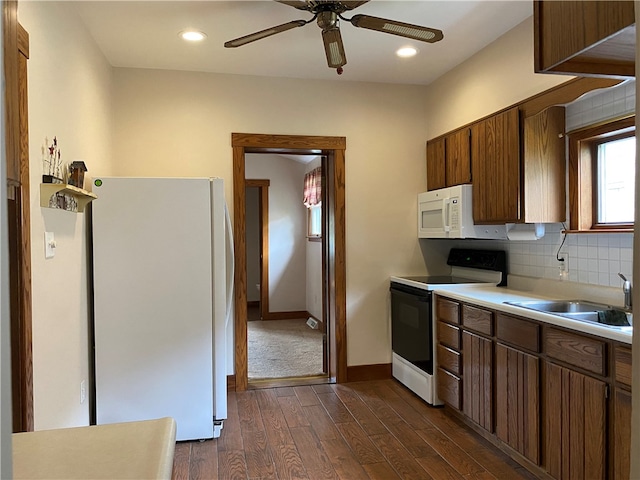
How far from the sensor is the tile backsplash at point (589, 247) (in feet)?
7.78

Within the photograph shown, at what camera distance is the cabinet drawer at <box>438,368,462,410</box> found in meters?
2.98

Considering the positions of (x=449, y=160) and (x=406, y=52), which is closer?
(x=406, y=52)

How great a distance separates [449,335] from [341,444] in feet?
3.34

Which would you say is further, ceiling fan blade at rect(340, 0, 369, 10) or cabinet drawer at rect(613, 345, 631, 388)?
ceiling fan blade at rect(340, 0, 369, 10)

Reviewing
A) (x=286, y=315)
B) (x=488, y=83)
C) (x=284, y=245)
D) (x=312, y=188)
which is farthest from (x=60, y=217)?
(x=286, y=315)

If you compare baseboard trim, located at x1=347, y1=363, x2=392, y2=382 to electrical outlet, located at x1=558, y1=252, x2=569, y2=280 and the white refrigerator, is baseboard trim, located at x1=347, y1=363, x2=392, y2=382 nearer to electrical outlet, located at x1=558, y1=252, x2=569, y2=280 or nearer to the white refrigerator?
the white refrigerator

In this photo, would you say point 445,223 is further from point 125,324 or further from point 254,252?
point 254,252

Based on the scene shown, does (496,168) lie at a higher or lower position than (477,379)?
higher

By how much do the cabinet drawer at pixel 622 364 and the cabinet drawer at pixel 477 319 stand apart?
2.70 feet

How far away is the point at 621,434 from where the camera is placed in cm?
178

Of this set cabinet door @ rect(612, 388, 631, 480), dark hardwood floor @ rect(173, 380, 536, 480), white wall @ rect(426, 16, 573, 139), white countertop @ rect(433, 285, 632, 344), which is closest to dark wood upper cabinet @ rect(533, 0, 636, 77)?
white countertop @ rect(433, 285, 632, 344)

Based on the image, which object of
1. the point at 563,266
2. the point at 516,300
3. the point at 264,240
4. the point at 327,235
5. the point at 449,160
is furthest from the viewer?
the point at 264,240

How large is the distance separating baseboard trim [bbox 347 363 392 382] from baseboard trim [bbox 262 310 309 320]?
2.94 m

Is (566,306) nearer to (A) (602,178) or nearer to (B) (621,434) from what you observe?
(A) (602,178)
